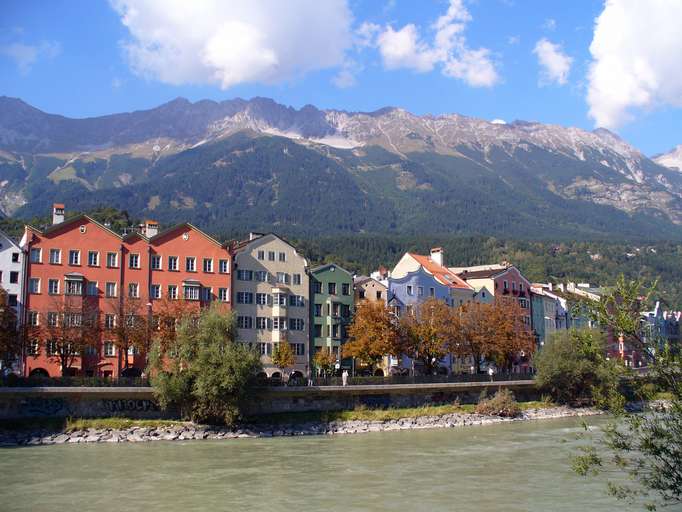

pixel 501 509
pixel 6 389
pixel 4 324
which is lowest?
pixel 501 509

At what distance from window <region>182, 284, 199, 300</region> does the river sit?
2466 centimetres

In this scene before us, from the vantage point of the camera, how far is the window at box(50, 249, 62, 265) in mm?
72769

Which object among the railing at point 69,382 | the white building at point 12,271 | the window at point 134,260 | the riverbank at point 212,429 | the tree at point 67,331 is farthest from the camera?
the window at point 134,260

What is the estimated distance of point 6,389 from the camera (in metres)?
57.6

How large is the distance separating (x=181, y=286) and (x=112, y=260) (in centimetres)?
754

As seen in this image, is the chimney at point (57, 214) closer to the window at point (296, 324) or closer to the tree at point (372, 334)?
the window at point (296, 324)

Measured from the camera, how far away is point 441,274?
10325 centimetres

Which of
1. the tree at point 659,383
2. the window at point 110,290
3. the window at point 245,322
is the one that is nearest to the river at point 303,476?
the tree at point 659,383

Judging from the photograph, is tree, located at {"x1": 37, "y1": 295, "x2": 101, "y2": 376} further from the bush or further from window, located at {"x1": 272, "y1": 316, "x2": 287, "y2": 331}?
the bush

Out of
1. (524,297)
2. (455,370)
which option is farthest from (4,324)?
(524,297)

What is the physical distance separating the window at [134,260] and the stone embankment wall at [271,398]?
18.2m

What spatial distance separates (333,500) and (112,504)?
1024 centimetres

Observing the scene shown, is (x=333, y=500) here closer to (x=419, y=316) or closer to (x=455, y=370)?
(x=419, y=316)

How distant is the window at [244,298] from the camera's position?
8294cm
